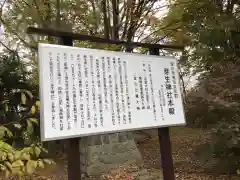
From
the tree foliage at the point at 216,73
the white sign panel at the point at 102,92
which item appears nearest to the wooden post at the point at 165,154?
the white sign panel at the point at 102,92

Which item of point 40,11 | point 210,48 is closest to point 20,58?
point 40,11

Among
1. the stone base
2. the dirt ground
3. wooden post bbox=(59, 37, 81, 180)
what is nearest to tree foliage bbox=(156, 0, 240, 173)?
the dirt ground

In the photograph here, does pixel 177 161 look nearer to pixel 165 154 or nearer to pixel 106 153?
pixel 106 153

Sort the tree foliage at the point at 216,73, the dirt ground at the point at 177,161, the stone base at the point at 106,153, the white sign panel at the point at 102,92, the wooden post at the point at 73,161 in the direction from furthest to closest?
the stone base at the point at 106,153 → the dirt ground at the point at 177,161 → the tree foliage at the point at 216,73 → the wooden post at the point at 73,161 → the white sign panel at the point at 102,92

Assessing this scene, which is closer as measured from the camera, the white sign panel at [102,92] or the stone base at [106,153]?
the white sign panel at [102,92]

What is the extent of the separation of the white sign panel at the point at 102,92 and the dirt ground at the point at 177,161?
1836 mm

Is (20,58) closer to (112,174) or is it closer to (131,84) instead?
(112,174)

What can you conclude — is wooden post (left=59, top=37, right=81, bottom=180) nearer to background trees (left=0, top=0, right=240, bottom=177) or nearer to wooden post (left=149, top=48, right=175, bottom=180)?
wooden post (left=149, top=48, right=175, bottom=180)

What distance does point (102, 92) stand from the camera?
3.07 m

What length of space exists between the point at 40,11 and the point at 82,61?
4.34 m

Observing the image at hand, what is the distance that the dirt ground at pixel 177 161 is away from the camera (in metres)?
5.25

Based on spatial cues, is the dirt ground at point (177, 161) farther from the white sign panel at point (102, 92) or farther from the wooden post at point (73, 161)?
the wooden post at point (73, 161)

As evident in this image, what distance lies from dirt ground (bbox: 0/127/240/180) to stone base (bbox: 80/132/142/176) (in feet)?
1.03

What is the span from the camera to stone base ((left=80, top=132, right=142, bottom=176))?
228 inches
